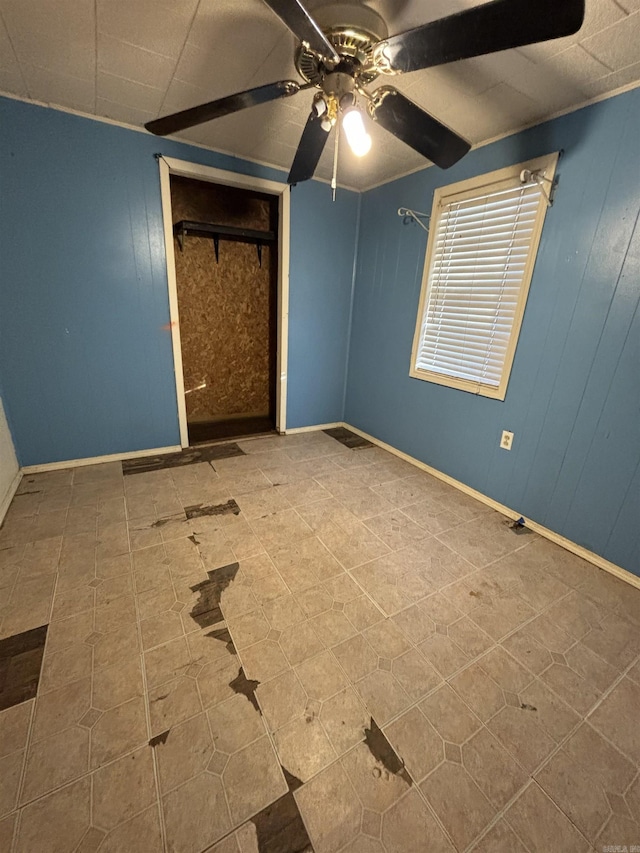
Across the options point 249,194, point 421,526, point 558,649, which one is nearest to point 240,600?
point 421,526

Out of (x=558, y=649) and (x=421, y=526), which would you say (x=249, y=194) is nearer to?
(x=421, y=526)

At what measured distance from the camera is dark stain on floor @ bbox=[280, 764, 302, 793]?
930 millimetres

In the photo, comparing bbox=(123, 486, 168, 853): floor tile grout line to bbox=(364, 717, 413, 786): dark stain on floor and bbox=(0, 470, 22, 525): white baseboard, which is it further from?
bbox=(0, 470, 22, 525): white baseboard

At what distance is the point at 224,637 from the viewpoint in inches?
53.2

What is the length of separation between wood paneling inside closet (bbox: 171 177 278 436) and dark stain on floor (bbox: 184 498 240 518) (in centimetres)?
177

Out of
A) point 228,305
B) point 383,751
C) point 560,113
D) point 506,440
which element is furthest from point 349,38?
point 228,305

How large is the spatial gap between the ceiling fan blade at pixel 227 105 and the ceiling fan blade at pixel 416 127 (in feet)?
1.05

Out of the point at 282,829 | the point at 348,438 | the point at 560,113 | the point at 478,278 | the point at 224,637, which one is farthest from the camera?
the point at 348,438

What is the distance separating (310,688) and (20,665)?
105 centimetres

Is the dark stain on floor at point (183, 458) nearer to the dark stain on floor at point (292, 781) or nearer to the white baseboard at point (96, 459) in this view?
the white baseboard at point (96, 459)

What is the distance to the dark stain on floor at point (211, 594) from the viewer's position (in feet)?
4.68

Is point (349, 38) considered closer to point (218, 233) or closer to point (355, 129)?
point (355, 129)

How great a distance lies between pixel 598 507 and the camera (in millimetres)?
1845

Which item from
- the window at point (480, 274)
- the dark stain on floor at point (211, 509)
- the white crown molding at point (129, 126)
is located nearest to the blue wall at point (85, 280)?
the white crown molding at point (129, 126)
